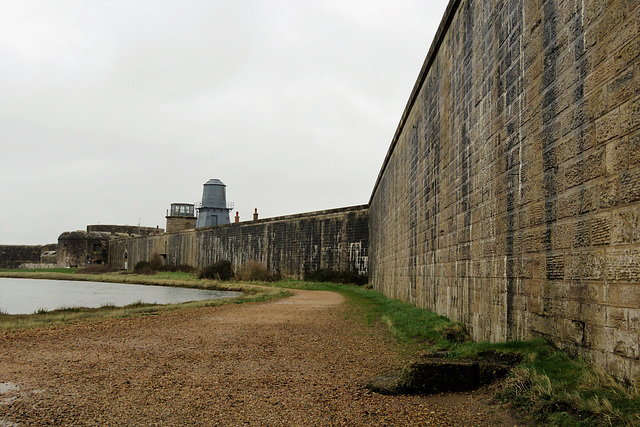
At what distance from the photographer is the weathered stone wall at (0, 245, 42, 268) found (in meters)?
61.6

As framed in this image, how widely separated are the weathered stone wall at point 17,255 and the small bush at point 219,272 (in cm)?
4084

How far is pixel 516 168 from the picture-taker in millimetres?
4602

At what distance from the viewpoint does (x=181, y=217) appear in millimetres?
53812

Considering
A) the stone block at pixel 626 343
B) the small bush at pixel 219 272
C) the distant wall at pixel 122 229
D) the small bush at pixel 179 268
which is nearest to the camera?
the stone block at pixel 626 343

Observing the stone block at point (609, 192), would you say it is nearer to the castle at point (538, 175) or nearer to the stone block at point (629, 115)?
the castle at point (538, 175)

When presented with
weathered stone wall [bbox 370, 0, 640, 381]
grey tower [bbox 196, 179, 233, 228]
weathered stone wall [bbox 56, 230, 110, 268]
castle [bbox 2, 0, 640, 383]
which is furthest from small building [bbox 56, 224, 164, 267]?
weathered stone wall [bbox 370, 0, 640, 381]

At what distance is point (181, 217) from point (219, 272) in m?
22.8

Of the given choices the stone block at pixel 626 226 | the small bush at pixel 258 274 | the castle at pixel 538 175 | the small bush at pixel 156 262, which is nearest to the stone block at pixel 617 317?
the castle at pixel 538 175

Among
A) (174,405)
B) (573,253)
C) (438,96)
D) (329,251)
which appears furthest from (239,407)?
(329,251)

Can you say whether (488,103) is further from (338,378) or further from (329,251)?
(329,251)

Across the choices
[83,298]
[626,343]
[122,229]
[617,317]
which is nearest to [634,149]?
[617,317]

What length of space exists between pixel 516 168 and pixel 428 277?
15.9ft

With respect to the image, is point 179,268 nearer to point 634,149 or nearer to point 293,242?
point 293,242

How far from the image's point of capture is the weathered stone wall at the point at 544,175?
2924 millimetres
